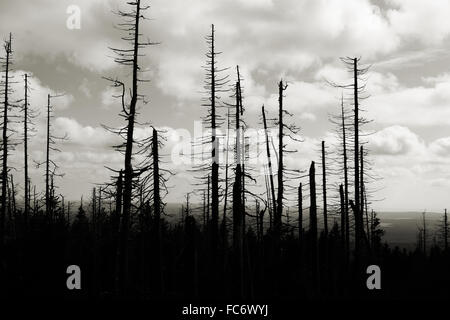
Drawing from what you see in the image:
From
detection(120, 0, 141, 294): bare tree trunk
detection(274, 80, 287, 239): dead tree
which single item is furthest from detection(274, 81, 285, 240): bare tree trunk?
detection(120, 0, 141, 294): bare tree trunk

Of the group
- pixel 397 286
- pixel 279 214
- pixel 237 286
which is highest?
pixel 279 214

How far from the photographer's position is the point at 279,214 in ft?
72.8

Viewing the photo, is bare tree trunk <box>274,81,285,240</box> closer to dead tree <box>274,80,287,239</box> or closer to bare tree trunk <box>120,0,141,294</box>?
dead tree <box>274,80,287,239</box>

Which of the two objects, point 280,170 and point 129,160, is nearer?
point 129,160

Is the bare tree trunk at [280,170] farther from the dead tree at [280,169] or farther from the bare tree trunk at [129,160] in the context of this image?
the bare tree trunk at [129,160]

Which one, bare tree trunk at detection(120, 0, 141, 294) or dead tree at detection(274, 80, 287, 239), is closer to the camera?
bare tree trunk at detection(120, 0, 141, 294)

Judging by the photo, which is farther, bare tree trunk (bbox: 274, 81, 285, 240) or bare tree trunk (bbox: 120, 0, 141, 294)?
bare tree trunk (bbox: 274, 81, 285, 240)

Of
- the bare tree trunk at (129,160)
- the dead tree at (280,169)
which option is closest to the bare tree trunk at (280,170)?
the dead tree at (280,169)

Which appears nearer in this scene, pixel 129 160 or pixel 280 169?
pixel 129 160

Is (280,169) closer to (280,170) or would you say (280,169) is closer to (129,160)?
(280,170)

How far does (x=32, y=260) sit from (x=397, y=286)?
2998 cm

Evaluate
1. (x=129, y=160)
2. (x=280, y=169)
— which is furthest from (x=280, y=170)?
(x=129, y=160)
